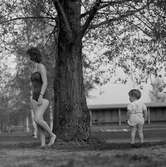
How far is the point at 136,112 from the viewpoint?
38.2 feet

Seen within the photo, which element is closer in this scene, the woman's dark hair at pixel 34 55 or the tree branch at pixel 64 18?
the woman's dark hair at pixel 34 55

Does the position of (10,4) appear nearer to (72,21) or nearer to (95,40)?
(72,21)

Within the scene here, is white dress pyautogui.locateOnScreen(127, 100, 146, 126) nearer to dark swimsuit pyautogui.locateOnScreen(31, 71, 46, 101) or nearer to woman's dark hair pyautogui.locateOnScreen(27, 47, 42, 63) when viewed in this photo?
dark swimsuit pyautogui.locateOnScreen(31, 71, 46, 101)

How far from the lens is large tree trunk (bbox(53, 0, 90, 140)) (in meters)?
11.4

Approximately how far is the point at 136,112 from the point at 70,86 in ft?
5.96

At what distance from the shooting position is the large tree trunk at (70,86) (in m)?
11.4

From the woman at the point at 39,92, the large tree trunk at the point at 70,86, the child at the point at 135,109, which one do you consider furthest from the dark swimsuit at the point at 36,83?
the child at the point at 135,109

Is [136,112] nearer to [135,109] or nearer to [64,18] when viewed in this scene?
[135,109]

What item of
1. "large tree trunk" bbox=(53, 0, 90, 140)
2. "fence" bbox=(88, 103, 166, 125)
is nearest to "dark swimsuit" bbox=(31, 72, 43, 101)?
"large tree trunk" bbox=(53, 0, 90, 140)

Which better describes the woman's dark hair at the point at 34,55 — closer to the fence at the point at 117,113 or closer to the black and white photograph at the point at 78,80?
the black and white photograph at the point at 78,80

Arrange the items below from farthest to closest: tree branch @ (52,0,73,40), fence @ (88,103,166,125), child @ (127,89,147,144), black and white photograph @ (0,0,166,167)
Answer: fence @ (88,103,166,125)
child @ (127,89,147,144)
tree branch @ (52,0,73,40)
black and white photograph @ (0,0,166,167)

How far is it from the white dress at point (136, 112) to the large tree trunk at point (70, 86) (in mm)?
1133

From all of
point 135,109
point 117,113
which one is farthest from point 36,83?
point 117,113

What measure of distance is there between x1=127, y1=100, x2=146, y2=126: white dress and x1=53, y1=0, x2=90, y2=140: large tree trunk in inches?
44.6
